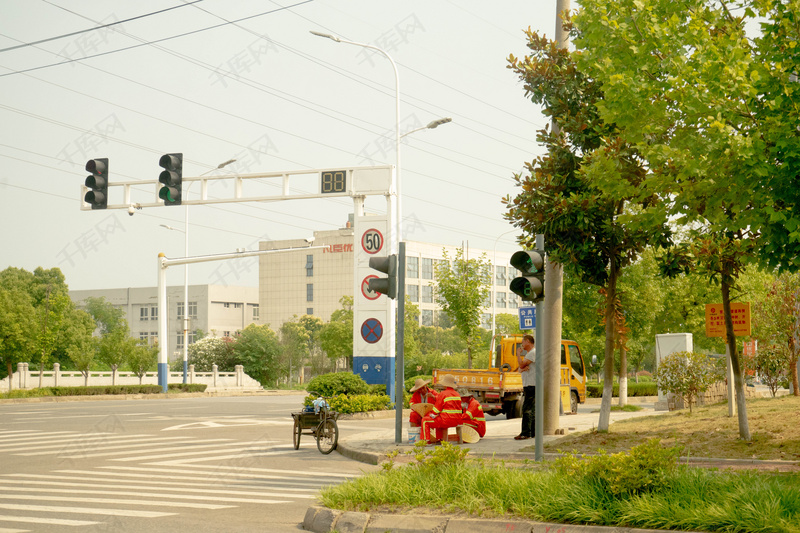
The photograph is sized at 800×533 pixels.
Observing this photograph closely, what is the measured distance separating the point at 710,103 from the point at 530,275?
3076 mm

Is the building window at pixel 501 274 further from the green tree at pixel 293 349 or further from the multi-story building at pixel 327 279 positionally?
the green tree at pixel 293 349

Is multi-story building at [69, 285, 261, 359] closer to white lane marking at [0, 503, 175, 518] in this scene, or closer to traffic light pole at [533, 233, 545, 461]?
traffic light pole at [533, 233, 545, 461]

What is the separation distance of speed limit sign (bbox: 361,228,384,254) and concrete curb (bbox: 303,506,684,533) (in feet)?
58.7

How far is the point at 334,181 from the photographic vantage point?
2558 cm

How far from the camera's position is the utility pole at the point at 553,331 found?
48.2 ft

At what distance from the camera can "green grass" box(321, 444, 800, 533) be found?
6258 mm

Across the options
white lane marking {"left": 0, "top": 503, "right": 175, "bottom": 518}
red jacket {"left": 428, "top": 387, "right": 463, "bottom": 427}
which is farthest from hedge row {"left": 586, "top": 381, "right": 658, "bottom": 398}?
white lane marking {"left": 0, "top": 503, "right": 175, "bottom": 518}

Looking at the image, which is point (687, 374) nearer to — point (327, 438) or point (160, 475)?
point (327, 438)

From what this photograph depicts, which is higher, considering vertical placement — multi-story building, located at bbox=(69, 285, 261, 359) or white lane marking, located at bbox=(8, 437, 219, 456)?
multi-story building, located at bbox=(69, 285, 261, 359)

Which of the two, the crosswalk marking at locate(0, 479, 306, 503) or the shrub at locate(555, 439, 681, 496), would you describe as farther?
the crosswalk marking at locate(0, 479, 306, 503)

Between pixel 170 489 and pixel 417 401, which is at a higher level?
pixel 417 401

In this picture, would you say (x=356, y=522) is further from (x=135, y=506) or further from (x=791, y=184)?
(x=791, y=184)

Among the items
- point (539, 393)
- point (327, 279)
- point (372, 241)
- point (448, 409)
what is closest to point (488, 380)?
point (372, 241)

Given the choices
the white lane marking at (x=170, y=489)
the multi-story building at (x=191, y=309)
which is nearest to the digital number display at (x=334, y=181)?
the white lane marking at (x=170, y=489)
